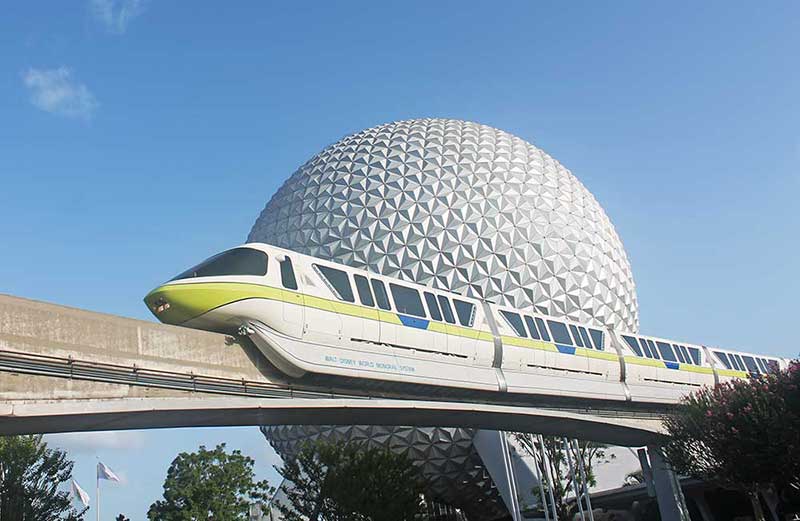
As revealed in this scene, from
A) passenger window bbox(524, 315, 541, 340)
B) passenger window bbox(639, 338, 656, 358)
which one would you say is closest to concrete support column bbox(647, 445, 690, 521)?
passenger window bbox(639, 338, 656, 358)

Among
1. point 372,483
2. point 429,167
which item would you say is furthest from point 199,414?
point 429,167

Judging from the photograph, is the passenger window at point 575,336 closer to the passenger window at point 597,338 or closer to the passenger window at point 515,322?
the passenger window at point 597,338

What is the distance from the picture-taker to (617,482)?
4141 centimetres

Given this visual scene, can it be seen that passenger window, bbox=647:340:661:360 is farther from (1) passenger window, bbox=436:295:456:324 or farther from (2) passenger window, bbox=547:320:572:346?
(1) passenger window, bbox=436:295:456:324

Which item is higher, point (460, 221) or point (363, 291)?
point (460, 221)

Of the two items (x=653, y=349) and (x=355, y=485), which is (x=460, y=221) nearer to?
(x=653, y=349)

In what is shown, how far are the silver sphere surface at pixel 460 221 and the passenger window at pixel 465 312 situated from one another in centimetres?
1117

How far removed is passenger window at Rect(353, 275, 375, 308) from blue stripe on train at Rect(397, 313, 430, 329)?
37.4 inches

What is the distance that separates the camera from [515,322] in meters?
23.3

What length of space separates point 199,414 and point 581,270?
88.7 ft

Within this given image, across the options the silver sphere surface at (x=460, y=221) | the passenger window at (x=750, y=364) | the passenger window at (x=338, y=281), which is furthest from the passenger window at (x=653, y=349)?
the passenger window at (x=338, y=281)

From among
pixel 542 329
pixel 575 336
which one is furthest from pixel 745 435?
pixel 542 329

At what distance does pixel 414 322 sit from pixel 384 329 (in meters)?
1.36

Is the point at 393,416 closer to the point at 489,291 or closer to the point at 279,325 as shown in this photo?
the point at 279,325
